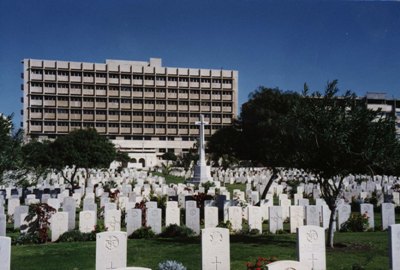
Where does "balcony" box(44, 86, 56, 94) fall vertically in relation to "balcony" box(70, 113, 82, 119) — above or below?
above

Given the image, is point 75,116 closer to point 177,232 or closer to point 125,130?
point 125,130

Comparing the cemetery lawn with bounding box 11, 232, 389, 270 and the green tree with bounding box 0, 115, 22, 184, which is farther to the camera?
the green tree with bounding box 0, 115, 22, 184

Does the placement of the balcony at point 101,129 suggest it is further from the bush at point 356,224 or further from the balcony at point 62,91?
the bush at point 356,224

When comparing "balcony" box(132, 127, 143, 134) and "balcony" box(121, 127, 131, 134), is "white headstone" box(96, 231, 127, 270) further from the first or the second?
"balcony" box(132, 127, 143, 134)

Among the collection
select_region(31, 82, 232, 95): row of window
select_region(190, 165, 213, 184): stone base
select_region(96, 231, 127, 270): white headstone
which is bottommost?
select_region(96, 231, 127, 270): white headstone

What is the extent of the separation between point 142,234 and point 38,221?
313cm

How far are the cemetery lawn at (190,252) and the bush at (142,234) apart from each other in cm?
51

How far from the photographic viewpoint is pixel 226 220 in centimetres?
1344

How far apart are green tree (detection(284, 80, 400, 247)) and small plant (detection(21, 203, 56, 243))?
290 inches

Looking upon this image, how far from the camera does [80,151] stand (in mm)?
24328

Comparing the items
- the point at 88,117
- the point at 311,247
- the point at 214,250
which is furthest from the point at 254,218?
the point at 88,117

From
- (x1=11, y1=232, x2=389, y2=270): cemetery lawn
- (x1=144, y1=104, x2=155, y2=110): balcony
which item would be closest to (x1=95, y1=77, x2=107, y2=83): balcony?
(x1=144, y1=104, x2=155, y2=110): balcony

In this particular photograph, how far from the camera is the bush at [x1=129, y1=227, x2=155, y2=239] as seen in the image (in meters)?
12.3

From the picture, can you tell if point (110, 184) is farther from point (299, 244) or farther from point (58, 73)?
point (58, 73)
